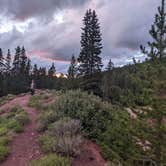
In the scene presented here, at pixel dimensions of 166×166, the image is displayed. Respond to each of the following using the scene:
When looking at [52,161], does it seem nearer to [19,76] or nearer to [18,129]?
[18,129]

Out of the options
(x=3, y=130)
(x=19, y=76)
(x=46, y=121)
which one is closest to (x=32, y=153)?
(x=46, y=121)

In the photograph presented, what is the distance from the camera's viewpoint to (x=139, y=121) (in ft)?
20.4

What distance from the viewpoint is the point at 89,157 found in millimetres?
12203

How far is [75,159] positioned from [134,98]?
6.12 metres

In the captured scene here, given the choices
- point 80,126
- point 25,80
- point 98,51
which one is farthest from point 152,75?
point 25,80

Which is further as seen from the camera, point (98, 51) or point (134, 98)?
point (98, 51)

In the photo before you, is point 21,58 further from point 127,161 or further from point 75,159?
point 127,161

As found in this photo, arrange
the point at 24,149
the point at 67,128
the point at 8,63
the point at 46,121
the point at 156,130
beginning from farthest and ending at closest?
the point at 8,63 < the point at 46,121 < the point at 24,149 < the point at 67,128 < the point at 156,130

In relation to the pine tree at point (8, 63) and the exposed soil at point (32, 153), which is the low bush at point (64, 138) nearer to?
the exposed soil at point (32, 153)

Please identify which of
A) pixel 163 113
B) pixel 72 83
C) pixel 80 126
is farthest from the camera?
pixel 72 83

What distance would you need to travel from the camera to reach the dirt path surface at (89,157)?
38.6 feet

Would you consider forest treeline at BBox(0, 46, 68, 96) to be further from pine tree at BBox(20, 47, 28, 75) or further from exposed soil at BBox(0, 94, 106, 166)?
exposed soil at BBox(0, 94, 106, 166)

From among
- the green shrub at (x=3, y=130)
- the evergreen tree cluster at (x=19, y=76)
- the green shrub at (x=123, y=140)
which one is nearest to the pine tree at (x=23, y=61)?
the evergreen tree cluster at (x=19, y=76)

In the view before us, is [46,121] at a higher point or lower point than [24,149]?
higher
